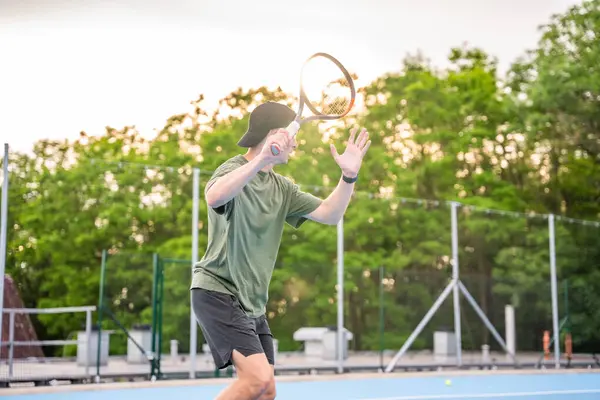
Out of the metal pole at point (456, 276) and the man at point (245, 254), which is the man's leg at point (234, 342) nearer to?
the man at point (245, 254)

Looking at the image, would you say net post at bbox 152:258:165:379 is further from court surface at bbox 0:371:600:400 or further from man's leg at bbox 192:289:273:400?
man's leg at bbox 192:289:273:400

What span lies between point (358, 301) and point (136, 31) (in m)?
8.99

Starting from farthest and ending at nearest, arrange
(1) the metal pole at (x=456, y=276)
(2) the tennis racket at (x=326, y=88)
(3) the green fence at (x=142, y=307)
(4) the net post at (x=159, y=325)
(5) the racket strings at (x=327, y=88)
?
(1) the metal pole at (x=456, y=276) < (3) the green fence at (x=142, y=307) < (4) the net post at (x=159, y=325) < (5) the racket strings at (x=327, y=88) < (2) the tennis racket at (x=326, y=88)

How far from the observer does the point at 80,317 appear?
60.8 feet

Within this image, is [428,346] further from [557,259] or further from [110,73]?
[110,73]

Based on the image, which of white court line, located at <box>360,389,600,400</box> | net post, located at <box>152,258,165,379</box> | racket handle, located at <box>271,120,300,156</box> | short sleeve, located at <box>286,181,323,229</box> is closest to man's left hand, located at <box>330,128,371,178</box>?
short sleeve, located at <box>286,181,323,229</box>

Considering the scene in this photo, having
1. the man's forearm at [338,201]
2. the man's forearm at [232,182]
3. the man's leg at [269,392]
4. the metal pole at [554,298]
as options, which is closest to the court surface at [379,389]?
the metal pole at [554,298]

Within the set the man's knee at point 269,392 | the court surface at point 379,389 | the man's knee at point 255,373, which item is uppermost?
the man's knee at point 255,373

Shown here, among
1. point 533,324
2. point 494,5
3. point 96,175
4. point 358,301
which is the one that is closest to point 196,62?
point 96,175

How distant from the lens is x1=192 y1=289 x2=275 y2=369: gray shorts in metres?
4.25

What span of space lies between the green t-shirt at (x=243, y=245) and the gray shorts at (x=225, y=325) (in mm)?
47

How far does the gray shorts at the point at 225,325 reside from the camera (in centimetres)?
425

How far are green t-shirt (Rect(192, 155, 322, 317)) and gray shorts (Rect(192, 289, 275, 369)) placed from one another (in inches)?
1.9

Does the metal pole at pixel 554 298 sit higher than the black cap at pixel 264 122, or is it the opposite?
the black cap at pixel 264 122
